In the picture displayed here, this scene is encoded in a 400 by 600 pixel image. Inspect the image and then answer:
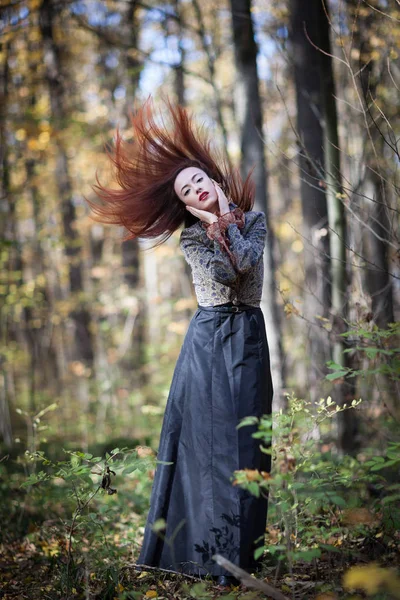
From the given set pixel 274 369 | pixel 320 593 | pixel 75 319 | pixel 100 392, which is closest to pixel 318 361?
pixel 274 369

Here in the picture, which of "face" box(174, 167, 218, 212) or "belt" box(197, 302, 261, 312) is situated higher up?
"face" box(174, 167, 218, 212)

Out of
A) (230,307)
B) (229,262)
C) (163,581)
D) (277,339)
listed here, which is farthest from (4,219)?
(163,581)

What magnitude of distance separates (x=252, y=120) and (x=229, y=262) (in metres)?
2.89

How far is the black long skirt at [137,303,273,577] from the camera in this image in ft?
9.51

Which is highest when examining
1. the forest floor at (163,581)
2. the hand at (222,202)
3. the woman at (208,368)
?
the hand at (222,202)

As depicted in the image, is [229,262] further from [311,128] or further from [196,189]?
[311,128]

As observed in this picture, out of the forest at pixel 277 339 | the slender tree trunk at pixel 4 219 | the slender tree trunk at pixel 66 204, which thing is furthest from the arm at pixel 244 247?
the slender tree trunk at pixel 66 204

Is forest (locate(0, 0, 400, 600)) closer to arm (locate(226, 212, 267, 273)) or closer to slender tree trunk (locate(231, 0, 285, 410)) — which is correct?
slender tree trunk (locate(231, 0, 285, 410))

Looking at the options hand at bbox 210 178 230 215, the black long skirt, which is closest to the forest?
the black long skirt

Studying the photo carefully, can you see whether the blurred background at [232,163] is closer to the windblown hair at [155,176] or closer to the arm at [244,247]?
the windblown hair at [155,176]

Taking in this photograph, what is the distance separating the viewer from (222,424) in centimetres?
296

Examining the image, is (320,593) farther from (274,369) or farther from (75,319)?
(75,319)

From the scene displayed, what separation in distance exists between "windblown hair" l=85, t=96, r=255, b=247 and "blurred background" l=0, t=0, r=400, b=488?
16.2 inches

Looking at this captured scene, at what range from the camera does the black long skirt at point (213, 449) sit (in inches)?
114
